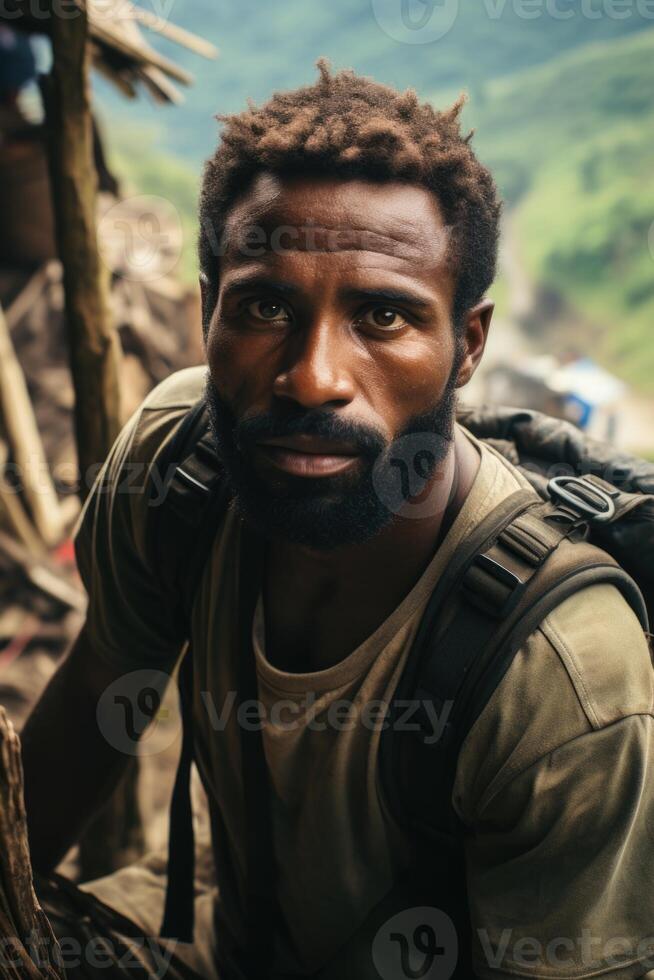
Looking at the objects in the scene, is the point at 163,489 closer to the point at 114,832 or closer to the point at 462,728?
the point at 462,728

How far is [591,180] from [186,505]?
12.6 meters

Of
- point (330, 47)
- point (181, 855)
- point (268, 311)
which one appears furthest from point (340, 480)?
point (330, 47)

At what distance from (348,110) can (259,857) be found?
138cm

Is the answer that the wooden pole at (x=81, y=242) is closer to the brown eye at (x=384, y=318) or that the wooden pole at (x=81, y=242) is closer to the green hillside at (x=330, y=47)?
the brown eye at (x=384, y=318)

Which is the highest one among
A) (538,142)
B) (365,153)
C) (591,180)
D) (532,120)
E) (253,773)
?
(532,120)

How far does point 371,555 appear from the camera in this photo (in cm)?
154

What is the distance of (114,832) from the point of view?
2625 mm

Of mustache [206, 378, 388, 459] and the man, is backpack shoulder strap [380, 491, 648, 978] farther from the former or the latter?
mustache [206, 378, 388, 459]

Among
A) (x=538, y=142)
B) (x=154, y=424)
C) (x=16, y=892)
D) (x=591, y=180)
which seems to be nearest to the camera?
(x=16, y=892)

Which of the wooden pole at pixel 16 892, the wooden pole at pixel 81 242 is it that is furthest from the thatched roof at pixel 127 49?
the wooden pole at pixel 16 892

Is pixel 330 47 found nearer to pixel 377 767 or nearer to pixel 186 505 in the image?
pixel 186 505

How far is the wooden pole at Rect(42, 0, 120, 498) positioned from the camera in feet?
6.77

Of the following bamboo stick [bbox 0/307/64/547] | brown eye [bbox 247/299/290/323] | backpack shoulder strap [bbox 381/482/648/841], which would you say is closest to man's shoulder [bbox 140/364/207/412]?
brown eye [bbox 247/299/290/323]

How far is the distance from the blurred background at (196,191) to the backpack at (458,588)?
79 cm
